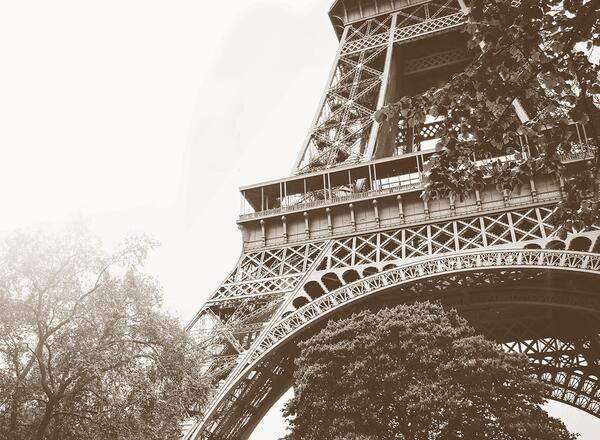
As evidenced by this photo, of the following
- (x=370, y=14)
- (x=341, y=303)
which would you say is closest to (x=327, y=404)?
(x=341, y=303)

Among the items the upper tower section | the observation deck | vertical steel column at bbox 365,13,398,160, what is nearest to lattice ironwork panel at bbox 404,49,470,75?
the upper tower section

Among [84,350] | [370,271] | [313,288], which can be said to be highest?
[370,271]

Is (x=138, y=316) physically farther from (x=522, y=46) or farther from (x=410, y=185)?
(x=410, y=185)

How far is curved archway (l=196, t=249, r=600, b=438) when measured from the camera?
2062cm

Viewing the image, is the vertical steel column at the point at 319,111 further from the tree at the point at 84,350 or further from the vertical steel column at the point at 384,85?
the tree at the point at 84,350

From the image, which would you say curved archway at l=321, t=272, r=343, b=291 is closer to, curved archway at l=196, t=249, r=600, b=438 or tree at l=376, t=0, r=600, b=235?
curved archway at l=196, t=249, r=600, b=438

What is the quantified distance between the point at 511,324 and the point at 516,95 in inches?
919

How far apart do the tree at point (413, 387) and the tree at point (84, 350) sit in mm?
5101

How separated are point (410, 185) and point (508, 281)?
5760 millimetres

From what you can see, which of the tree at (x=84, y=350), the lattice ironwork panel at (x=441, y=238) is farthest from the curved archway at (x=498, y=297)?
the tree at (x=84, y=350)

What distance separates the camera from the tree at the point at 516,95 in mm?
7375

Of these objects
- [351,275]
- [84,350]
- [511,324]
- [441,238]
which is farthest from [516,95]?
[511,324]

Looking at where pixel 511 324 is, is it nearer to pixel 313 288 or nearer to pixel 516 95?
pixel 313 288

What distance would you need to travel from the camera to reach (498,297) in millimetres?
24844
